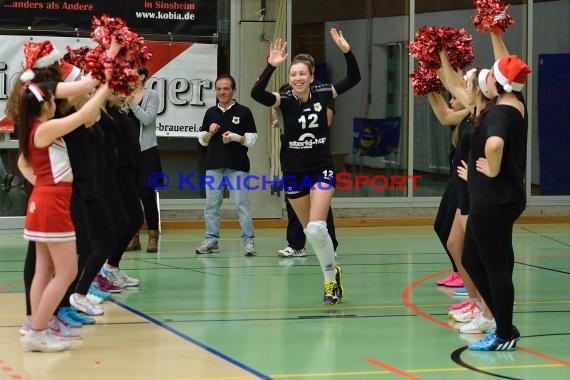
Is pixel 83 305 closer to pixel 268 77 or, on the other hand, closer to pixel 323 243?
pixel 323 243

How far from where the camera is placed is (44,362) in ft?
21.3

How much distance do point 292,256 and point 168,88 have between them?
3.93 metres

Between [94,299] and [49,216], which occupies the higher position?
[49,216]

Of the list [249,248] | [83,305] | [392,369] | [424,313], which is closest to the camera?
[392,369]

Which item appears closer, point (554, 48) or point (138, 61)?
point (138, 61)

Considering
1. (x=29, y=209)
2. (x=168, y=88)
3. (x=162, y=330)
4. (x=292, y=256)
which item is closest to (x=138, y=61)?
(x=29, y=209)

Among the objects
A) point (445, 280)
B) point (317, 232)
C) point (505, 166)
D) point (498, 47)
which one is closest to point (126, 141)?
point (317, 232)

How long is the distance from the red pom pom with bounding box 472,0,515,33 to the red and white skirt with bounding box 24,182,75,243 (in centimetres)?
327

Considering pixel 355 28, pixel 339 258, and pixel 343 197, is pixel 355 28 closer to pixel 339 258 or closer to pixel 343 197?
pixel 343 197

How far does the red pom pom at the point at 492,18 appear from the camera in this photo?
789cm

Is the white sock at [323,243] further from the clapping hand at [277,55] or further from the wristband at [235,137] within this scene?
the wristband at [235,137]

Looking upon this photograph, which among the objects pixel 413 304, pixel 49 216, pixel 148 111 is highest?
pixel 148 111

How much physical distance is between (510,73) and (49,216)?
2.88 m

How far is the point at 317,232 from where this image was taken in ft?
27.7
